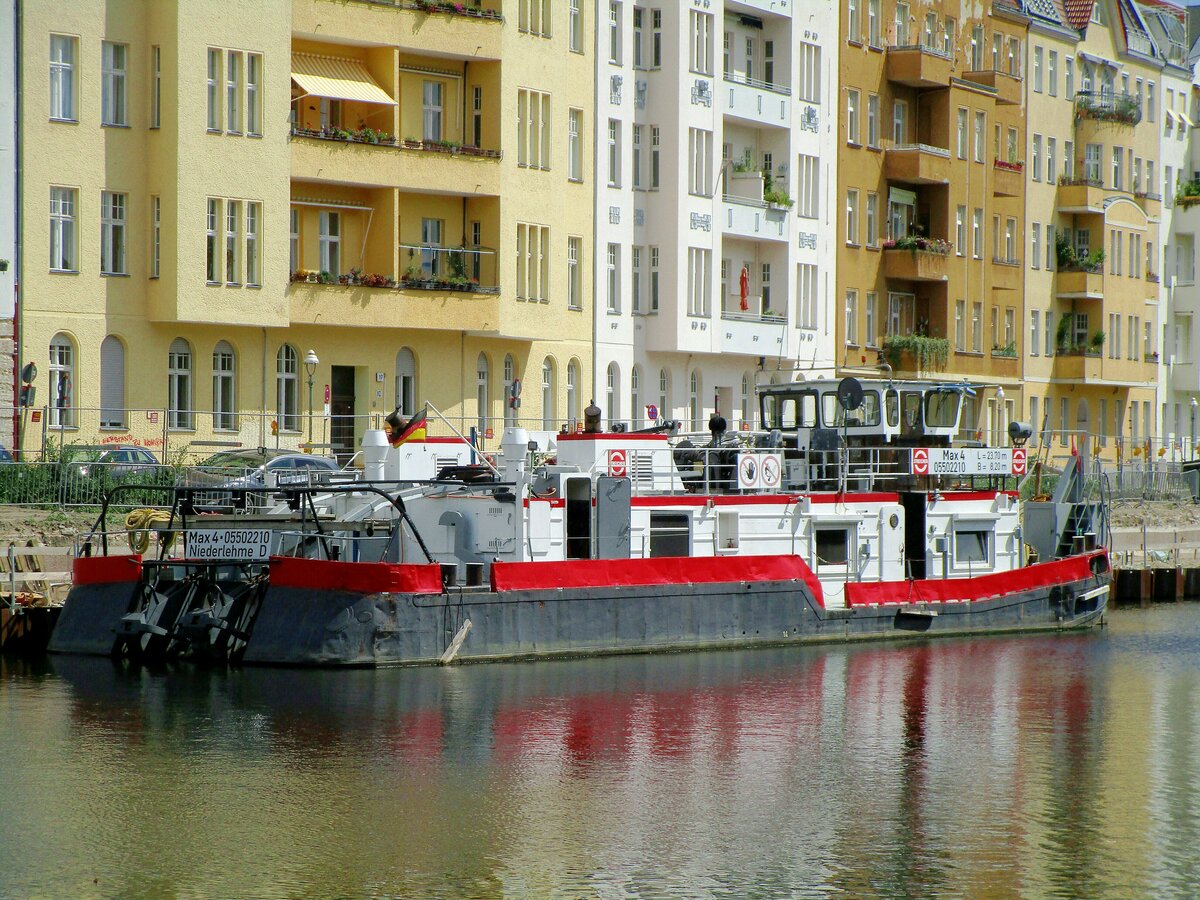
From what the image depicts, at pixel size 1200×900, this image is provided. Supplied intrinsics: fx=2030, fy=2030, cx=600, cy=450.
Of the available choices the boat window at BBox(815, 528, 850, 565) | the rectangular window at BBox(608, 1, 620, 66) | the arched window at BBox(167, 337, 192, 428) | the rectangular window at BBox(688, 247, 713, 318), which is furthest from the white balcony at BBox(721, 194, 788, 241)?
the boat window at BBox(815, 528, 850, 565)

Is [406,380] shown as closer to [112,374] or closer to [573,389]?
[573,389]

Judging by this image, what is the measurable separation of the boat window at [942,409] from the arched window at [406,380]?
19346 millimetres

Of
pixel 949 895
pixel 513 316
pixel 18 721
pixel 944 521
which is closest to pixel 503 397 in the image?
pixel 513 316

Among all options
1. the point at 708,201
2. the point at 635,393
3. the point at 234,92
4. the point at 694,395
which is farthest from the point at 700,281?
the point at 234,92

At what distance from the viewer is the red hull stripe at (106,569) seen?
98.1 feet

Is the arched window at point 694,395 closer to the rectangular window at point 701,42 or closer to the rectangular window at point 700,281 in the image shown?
the rectangular window at point 700,281

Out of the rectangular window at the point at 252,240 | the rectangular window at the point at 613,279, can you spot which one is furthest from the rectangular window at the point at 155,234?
the rectangular window at the point at 613,279

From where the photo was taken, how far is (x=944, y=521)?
36844 millimetres

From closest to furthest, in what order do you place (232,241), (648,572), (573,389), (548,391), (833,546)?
(648,572), (833,546), (232,241), (548,391), (573,389)

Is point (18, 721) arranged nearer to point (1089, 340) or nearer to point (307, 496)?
point (307, 496)

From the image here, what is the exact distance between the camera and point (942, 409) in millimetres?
37344

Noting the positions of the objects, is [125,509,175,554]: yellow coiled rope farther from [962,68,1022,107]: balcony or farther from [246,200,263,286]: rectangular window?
[962,68,1022,107]: balcony

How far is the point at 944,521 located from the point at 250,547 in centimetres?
1372

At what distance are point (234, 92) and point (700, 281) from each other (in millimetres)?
16755
